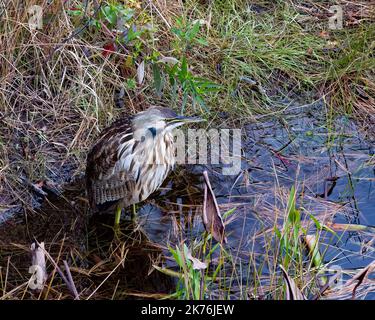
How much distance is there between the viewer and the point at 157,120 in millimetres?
3945

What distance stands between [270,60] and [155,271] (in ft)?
6.21

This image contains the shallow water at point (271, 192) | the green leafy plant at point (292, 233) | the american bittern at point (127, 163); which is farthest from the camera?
the american bittern at point (127, 163)

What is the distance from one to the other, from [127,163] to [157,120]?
0.94 feet

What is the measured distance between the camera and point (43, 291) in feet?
11.4

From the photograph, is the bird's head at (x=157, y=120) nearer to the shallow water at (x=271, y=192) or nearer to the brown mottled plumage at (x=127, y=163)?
the brown mottled plumage at (x=127, y=163)

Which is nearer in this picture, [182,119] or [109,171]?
[182,119]

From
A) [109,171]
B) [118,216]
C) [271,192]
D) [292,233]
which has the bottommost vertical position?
[292,233]

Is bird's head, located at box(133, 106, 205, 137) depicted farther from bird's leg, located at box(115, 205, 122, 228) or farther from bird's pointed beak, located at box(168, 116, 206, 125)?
bird's leg, located at box(115, 205, 122, 228)

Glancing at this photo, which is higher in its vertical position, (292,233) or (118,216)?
(118,216)

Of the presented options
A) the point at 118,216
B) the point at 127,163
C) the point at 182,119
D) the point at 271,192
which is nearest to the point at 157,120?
the point at 182,119

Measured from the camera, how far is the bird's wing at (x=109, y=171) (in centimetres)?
403

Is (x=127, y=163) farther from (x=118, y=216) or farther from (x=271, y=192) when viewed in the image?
(x=271, y=192)

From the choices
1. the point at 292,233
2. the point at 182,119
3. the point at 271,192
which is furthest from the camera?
the point at 271,192

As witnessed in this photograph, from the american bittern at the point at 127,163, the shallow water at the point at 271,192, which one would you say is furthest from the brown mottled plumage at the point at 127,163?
the shallow water at the point at 271,192
